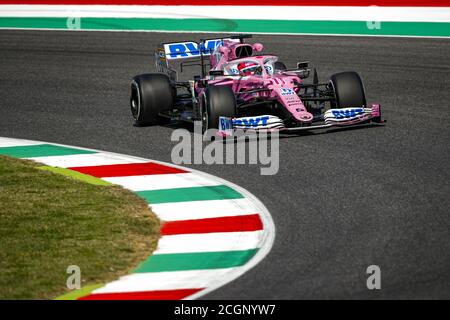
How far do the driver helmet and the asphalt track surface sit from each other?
1090 mm

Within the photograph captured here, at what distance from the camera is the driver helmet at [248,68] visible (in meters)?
12.8

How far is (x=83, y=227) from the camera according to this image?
8.74 meters

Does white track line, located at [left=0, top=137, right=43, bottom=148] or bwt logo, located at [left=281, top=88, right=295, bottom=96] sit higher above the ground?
bwt logo, located at [left=281, top=88, right=295, bottom=96]

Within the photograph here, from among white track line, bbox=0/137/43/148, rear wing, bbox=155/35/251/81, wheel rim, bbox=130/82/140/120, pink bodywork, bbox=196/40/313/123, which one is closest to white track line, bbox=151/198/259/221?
pink bodywork, bbox=196/40/313/123

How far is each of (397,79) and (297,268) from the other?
9639 mm

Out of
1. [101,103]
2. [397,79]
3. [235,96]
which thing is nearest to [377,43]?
[397,79]

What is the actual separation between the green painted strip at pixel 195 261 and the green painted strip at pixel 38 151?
14.4ft

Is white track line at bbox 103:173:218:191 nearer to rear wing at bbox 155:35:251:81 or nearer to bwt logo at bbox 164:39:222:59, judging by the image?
rear wing at bbox 155:35:251:81

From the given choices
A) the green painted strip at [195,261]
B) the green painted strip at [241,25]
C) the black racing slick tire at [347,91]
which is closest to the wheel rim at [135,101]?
the black racing slick tire at [347,91]

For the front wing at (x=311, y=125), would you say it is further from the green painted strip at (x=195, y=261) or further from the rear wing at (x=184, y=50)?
the green painted strip at (x=195, y=261)

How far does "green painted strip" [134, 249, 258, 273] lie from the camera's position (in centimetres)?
761

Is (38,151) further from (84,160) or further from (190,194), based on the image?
(190,194)

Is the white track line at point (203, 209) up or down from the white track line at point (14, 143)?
down
